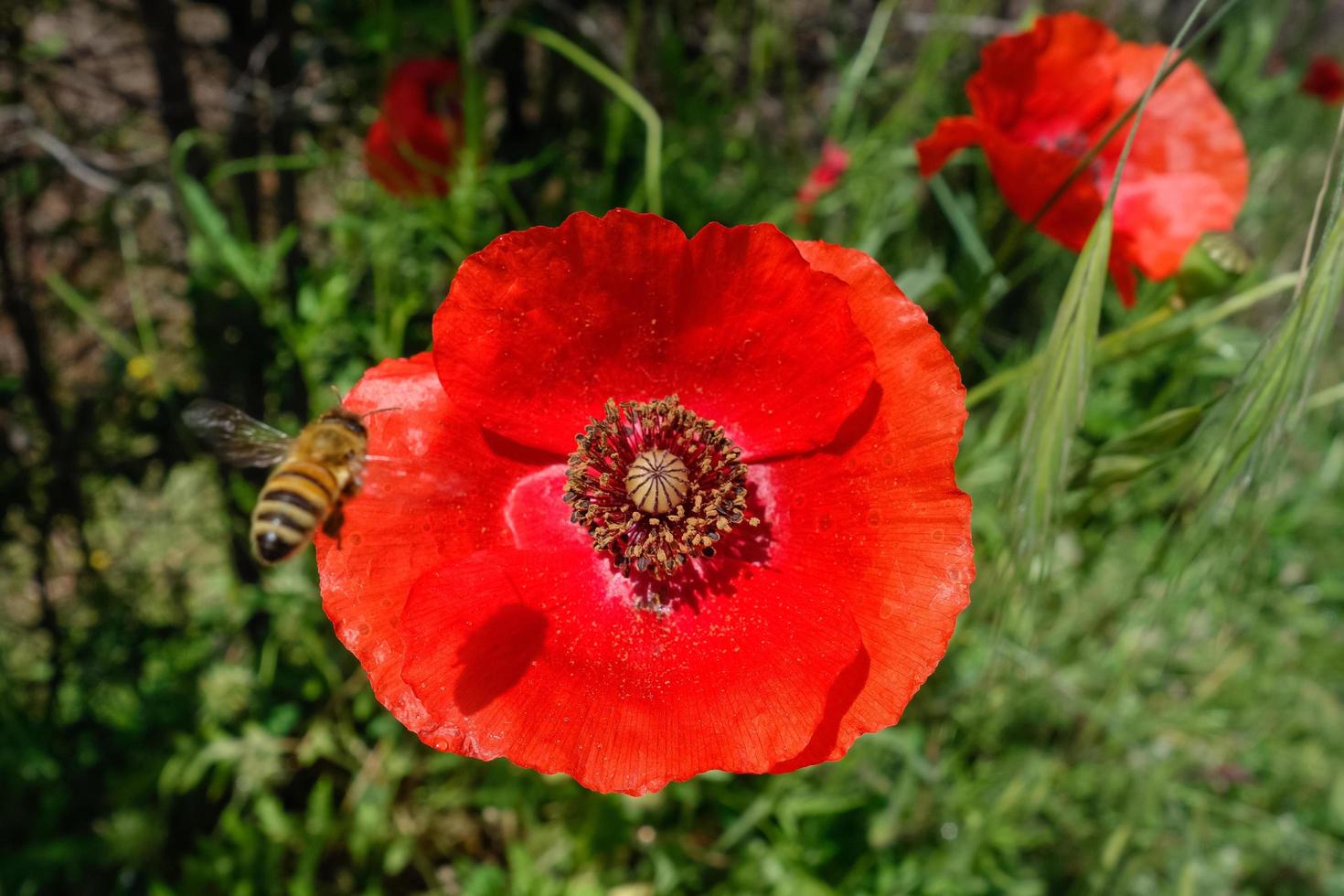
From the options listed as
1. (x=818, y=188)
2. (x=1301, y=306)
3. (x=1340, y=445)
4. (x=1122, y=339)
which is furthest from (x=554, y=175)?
(x=1340, y=445)

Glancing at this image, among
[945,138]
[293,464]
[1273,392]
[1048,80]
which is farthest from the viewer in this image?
[1048,80]

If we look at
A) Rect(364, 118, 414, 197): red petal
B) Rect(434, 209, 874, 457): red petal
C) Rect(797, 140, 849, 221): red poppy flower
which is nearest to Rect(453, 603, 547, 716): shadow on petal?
Rect(434, 209, 874, 457): red petal

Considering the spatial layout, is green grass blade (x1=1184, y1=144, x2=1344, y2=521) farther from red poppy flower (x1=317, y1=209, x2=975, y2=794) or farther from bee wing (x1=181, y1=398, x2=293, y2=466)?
bee wing (x1=181, y1=398, x2=293, y2=466)

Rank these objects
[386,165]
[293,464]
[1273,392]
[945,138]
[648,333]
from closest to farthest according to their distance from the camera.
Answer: [1273,392] < [293,464] < [648,333] < [945,138] < [386,165]

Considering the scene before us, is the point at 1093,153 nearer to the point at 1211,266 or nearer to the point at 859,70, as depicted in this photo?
the point at 1211,266

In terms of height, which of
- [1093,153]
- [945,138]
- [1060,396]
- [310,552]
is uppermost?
[1093,153]

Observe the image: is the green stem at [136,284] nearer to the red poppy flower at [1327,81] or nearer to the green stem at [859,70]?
the green stem at [859,70]

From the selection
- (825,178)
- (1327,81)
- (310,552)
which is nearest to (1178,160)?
(825,178)
